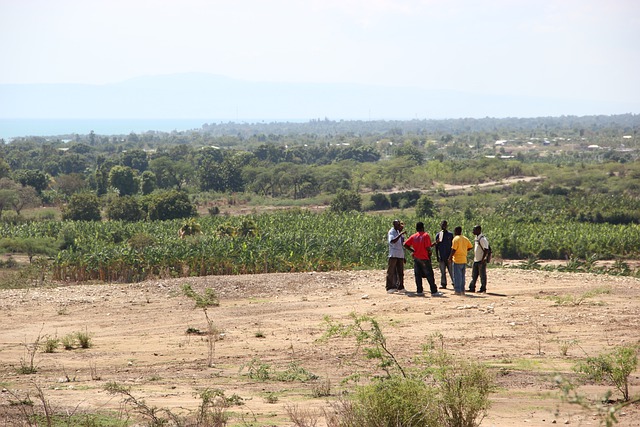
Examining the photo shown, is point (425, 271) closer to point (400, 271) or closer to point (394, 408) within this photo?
point (400, 271)

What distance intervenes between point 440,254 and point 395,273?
1.02 metres

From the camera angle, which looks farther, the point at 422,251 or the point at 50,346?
the point at 422,251

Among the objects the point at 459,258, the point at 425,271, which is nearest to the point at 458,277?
the point at 459,258

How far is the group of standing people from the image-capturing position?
15.0 m

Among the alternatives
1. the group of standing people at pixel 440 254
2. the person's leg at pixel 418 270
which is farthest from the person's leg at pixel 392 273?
the person's leg at pixel 418 270

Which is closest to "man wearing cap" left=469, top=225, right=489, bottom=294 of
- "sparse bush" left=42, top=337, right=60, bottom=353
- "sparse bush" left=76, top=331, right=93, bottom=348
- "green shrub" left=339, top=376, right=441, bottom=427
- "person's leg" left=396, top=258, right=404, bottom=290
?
"person's leg" left=396, top=258, right=404, bottom=290

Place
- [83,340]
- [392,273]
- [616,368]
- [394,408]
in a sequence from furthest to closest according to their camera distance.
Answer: [392,273] → [83,340] → [616,368] → [394,408]

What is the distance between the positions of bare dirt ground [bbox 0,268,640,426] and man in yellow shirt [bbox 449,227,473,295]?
27cm

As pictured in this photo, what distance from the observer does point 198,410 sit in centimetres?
813

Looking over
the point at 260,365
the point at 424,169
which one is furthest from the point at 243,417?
the point at 424,169

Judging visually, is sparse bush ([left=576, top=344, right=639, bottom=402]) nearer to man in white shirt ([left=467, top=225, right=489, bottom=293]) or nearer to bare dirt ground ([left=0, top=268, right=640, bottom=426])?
bare dirt ground ([left=0, top=268, right=640, bottom=426])

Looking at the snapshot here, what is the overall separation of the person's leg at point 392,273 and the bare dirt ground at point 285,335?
0.28 m

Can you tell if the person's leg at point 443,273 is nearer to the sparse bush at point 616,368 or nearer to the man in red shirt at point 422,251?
the man in red shirt at point 422,251

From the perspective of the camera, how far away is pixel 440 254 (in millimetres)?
15602
